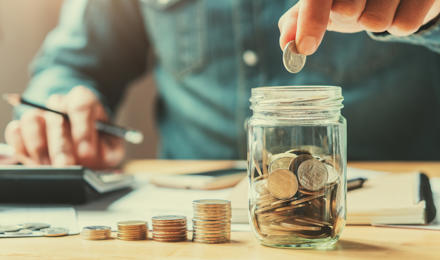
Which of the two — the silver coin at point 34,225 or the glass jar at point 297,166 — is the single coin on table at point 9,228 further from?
the glass jar at point 297,166

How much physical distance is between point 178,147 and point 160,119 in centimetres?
11

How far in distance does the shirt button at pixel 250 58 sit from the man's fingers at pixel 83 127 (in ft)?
1.77

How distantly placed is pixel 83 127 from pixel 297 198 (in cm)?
67

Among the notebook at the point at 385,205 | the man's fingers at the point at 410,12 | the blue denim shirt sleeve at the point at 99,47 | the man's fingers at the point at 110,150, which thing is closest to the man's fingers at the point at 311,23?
the man's fingers at the point at 410,12

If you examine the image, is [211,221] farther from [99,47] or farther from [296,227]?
[99,47]

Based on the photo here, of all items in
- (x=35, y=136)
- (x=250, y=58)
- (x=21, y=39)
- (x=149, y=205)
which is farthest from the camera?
(x=21, y=39)

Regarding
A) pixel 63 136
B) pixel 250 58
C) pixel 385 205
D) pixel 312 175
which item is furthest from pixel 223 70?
pixel 312 175

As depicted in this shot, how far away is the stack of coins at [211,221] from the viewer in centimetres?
59

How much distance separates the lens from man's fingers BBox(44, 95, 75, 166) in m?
1.01

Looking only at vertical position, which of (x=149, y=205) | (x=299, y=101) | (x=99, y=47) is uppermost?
(x=99, y=47)

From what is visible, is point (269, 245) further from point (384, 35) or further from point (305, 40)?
point (384, 35)

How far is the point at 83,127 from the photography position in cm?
112

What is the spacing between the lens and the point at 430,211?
681mm

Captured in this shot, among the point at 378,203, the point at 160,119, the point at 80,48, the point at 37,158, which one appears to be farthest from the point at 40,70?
the point at 378,203
